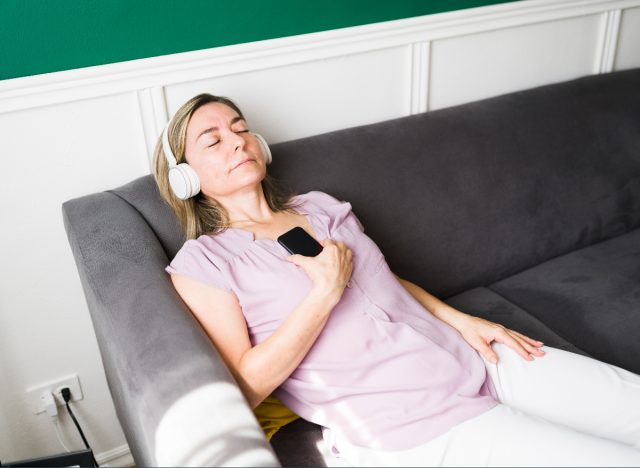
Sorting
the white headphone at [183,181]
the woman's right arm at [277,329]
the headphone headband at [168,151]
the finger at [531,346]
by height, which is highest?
the headphone headband at [168,151]

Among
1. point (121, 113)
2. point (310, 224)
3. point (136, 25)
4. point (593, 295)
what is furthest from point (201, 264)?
point (593, 295)

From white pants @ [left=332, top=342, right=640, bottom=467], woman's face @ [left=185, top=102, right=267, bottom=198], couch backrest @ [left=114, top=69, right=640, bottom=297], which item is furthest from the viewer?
couch backrest @ [left=114, top=69, right=640, bottom=297]

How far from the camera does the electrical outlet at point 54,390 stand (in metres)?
1.84

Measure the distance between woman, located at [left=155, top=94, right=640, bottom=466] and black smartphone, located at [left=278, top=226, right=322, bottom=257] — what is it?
0.10 ft

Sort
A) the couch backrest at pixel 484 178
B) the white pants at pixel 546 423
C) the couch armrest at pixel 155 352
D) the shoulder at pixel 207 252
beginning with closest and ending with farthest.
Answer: the couch armrest at pixel 155 352 → the white pants at pixel 546 423 → the shoulder at pixel 207 252 → the couch backrest at pixel 484 178

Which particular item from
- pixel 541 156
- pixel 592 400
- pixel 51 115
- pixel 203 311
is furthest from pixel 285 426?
pixel 541 156

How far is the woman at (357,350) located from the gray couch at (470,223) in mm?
118

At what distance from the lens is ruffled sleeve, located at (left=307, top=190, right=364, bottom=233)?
157 cm

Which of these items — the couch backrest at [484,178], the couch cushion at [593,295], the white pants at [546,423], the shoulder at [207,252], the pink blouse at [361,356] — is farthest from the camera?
the couch backrest at [484,178]

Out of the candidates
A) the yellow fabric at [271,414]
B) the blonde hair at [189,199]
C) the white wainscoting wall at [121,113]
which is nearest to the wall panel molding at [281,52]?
the white wainscoting wall at [121,113]

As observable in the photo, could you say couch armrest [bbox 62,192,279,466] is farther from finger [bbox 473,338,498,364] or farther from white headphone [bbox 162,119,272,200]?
finger [bbox 473,338,498,364]

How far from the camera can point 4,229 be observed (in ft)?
5.49

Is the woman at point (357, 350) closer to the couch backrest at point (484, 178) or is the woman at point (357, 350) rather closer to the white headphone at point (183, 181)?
the white headphone at point (183, 181)

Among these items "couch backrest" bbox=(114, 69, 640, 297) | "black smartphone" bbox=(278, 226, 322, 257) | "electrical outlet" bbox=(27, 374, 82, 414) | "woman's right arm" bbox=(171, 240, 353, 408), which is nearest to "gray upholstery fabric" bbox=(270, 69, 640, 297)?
"couch backrest" bbox=(114, 69, 640, 297)
